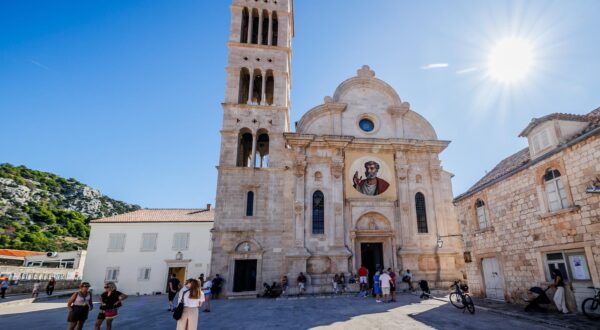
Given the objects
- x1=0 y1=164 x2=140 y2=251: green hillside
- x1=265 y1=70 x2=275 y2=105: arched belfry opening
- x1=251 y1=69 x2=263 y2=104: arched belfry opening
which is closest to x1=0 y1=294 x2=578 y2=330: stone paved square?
x1=251 y1=69 x2=263 y2=104: arched belfry opening

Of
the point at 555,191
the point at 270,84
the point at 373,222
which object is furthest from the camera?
the point at 270,84

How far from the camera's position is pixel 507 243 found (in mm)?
12148

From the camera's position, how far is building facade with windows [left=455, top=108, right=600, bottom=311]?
28.9 ft

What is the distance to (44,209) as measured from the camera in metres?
62.1

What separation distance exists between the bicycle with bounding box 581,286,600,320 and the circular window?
1602 cm

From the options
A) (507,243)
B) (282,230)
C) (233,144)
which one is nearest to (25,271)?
(233,144)

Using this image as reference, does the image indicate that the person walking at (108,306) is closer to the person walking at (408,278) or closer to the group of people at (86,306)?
the group of people at (86,306)

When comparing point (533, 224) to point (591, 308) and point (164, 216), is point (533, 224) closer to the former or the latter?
point (591, 308)

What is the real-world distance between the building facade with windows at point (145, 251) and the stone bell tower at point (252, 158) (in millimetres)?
11171

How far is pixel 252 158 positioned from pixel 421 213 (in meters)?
13.0

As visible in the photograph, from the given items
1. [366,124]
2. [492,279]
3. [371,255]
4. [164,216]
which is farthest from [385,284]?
[164,216]

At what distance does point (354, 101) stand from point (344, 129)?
2.71 metres

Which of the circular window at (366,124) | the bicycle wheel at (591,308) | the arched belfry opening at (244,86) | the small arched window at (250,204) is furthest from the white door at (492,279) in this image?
the arched belfry opening at (244,86)

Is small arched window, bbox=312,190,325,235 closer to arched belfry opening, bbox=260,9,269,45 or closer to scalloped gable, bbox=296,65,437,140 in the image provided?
scalloped gable, bbox=296,65,437,140
